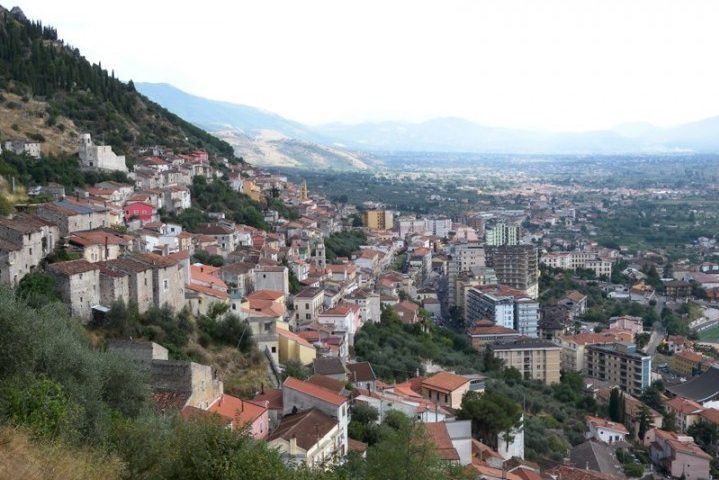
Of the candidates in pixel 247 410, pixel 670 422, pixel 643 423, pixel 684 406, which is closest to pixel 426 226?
pixel 684 406

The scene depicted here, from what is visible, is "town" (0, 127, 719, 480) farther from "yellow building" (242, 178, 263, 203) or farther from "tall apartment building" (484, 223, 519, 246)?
"tall apartment building" (484, 223, 519, 246)

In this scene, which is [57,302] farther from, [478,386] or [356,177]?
[356,177]

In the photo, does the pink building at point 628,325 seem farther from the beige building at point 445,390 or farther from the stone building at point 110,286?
the stone building at point 110,286

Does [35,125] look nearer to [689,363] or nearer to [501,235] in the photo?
[689,363]

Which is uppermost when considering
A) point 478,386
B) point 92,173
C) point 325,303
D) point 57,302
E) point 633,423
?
point 92,173

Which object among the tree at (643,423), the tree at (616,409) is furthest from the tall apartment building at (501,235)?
the tree at (643,423)

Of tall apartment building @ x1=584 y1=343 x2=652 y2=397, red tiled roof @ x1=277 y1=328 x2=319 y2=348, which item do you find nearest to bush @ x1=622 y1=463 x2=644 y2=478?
red tiled roof @ x1=277 y1=328 x2=319 y2=348

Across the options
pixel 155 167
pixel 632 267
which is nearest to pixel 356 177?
pixel 632 267
